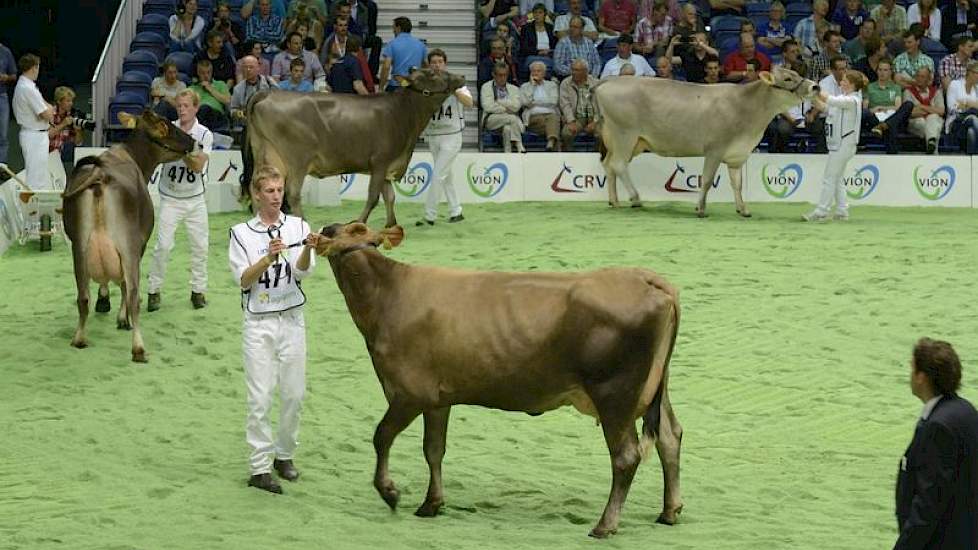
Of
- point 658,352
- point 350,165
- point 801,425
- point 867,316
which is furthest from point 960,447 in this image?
point 350,165

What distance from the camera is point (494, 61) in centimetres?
2286

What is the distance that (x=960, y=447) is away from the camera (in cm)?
653

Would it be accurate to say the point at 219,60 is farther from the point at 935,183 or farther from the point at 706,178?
the point at 935,183

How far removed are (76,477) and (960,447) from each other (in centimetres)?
575

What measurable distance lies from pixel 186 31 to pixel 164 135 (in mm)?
9822

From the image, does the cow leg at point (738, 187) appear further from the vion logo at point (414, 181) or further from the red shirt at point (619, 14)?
the red shirt at point (619, 14)

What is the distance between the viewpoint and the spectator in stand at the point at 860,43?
24094 millimetres

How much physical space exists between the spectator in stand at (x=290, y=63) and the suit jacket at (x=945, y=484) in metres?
16.4

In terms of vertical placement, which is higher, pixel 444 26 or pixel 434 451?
pixel 444 26

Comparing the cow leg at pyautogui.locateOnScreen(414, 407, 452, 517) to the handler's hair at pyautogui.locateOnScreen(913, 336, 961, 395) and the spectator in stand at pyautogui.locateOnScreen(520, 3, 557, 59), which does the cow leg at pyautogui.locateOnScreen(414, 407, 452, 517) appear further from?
the spectator in stand at pyautogui.locateOnScreen(520, 3, 557, 59)

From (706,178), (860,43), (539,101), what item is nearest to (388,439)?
(706,178)

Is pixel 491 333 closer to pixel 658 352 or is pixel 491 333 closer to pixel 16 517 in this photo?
pixel 658 352

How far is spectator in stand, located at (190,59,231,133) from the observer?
2155 centimetres

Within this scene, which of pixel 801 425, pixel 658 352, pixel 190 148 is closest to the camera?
pixel 658 352
